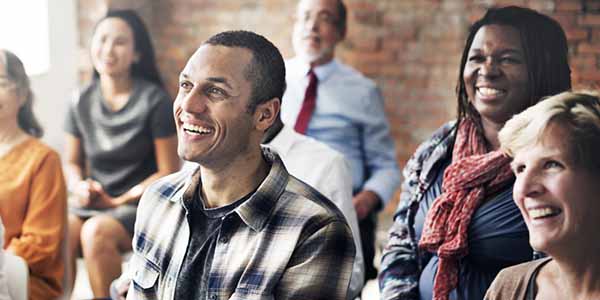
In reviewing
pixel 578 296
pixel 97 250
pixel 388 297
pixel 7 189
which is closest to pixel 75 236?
pixel 97 250

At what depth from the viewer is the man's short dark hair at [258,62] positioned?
182 cm

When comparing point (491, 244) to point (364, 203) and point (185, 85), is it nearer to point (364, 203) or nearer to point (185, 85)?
point (185, 85)

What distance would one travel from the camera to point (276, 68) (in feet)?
6.10

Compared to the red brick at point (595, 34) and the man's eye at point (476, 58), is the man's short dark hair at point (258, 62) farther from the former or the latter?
the red brick at point (595, 34)

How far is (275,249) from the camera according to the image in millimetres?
1758

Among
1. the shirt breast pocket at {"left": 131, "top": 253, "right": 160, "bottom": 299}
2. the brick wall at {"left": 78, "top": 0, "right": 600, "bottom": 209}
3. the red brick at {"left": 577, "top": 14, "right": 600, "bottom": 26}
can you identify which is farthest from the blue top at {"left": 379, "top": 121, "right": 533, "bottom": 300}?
the brick wall at {"left": 78, "top": 0, "right": 600, "bottom": 209}

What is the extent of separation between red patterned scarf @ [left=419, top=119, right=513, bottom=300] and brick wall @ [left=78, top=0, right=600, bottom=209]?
102 inches

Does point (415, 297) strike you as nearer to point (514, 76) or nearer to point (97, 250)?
point (514, 76)

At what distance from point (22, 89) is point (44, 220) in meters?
0.42

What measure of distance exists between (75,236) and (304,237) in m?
1.65

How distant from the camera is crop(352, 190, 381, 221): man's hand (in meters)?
2.98

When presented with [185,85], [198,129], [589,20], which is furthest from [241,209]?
[589,20]

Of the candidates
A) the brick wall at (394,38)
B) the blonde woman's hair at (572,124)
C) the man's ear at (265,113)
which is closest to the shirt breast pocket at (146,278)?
the man's ear at (265,113)

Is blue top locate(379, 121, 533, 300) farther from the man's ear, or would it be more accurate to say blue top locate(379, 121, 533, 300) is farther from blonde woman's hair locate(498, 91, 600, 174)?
the man's ear
